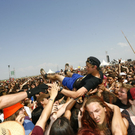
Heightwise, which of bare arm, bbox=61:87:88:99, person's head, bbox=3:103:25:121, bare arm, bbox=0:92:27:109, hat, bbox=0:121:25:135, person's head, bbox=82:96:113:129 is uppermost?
bare arm, bbox=0:92:27:109

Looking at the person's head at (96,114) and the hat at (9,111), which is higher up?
the person's head at (96,114)

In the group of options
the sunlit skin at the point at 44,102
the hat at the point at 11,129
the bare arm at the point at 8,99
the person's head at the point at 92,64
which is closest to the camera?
the bare arm at the point at 8,99

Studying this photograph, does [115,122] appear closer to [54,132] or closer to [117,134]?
[117,134]

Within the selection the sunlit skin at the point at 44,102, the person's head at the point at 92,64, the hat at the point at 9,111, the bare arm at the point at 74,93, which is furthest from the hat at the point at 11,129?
the person's head at the point at 92,64

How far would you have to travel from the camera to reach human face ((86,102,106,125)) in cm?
171

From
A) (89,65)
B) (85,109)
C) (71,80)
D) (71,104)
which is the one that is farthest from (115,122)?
(71,80)

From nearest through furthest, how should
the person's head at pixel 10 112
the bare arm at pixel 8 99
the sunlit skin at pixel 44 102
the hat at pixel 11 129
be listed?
the bare arm at pixel 8 99
the hat at pixel 11 129
the person's head at pixel 10 112
the sunlit skin at pixel 44 102

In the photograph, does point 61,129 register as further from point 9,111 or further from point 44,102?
point 44,102

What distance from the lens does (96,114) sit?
68.0 inches

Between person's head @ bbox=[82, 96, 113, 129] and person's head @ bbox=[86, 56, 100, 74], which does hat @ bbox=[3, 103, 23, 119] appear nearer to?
person's head @ bbox=[82, 96, 113, 129]

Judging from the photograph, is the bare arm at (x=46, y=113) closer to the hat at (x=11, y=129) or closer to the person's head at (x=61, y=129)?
the person's head at (x=61, y=129)

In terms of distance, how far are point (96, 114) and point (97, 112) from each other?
35mm

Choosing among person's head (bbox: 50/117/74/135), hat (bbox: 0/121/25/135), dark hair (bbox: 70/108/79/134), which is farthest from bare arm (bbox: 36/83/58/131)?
dark hair (bbox: 70/108/79/134)

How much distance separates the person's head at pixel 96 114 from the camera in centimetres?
171
